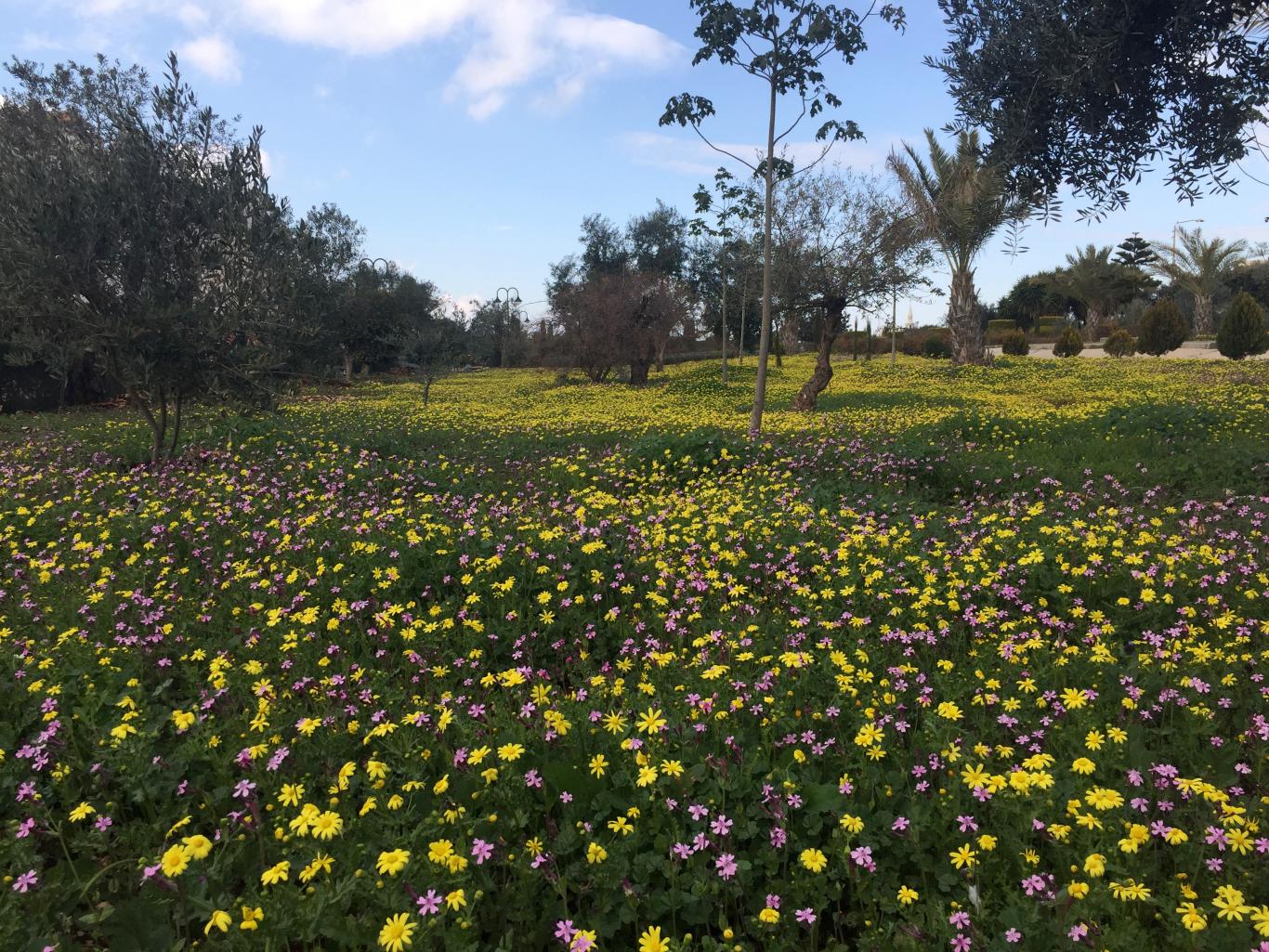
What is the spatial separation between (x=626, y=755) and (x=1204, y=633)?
13.3ft

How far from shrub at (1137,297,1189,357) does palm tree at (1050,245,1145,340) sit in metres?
18.2

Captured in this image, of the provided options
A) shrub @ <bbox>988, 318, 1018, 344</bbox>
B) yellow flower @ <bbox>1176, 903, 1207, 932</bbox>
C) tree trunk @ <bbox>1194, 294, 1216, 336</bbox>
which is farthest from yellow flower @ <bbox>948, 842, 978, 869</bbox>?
shrub @ <bbox>988, 318, 1018, 344</bbox>

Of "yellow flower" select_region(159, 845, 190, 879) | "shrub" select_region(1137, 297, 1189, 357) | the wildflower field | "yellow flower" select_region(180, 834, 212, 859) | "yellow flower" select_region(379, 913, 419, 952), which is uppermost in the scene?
"shrub" select_region(1137, 297, 1189, 357)

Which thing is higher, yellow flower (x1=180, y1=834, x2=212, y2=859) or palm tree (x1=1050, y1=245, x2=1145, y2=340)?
palm tree (x1=1050, y1=245, x2=1145, y2=340)

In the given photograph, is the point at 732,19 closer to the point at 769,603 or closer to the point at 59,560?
the point at 769,603

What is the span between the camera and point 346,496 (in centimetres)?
892

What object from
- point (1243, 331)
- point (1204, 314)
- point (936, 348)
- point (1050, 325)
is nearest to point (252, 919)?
point (1243, 331)

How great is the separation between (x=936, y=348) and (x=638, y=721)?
52983 millimetres

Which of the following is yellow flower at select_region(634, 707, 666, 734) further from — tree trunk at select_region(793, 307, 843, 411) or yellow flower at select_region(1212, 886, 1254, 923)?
tree trunk at select_region(793, 307, 843, 411)

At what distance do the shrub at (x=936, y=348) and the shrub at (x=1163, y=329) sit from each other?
1271 cm

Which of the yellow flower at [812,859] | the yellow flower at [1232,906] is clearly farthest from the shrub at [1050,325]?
the yellow flower at [812,859]

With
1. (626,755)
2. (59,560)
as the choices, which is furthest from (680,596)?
(59,560)

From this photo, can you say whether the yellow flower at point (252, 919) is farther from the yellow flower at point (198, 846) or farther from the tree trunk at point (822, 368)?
the tree trunk at point (822, 368)

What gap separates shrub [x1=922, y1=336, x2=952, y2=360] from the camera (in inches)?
1946
